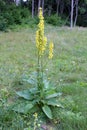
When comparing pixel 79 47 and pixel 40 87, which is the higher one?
pixel 40 87

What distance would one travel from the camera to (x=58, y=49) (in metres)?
10.2

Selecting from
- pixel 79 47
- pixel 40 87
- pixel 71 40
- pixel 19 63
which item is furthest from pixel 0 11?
pixel 40 87

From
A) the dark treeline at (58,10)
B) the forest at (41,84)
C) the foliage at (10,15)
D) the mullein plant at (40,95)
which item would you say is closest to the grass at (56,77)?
the forest at (41,84)

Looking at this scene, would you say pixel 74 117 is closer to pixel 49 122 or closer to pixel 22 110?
pixel 49 122

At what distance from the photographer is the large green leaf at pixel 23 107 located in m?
3.96

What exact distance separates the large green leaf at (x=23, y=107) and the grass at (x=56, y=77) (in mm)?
90

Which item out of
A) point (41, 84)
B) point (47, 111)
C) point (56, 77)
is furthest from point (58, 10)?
point (47, 111)

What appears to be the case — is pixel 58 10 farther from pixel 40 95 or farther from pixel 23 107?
pixel 23 107

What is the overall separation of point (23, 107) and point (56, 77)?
229 cm

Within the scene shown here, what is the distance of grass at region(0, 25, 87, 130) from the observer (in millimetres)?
3822

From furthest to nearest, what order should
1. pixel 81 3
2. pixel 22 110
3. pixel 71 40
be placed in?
1. pixel 81 3
2. pixel 71 40
3. pixel 22 110

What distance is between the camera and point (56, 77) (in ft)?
20.5

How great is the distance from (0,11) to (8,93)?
50.0 feet

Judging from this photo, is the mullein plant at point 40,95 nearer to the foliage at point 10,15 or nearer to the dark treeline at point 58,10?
the foliage at point 10,15
